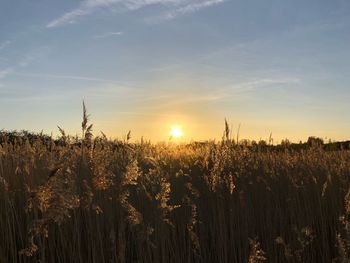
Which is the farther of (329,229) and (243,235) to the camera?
(329,229)

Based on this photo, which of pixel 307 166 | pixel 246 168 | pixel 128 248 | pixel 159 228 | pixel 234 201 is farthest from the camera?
pixel 307 166

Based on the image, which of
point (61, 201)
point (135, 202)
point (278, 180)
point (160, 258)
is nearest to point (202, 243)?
point (160, 258)

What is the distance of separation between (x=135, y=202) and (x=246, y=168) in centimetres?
149

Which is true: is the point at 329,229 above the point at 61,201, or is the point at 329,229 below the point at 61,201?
below

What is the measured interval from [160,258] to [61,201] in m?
1.36

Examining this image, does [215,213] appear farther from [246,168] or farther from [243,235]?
[246,168]

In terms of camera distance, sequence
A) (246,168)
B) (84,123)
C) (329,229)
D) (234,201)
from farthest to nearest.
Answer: (246,168)
(329,229)
(234,201)
(84,123)

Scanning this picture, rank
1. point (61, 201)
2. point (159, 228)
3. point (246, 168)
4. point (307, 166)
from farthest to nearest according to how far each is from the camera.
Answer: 1. point (307, 166)
2. point (246, 168)
3. point (159, 228)
4. point (61, 201)

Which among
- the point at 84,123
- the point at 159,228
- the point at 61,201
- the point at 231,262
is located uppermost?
the point at 84,123

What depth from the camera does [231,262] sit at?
139 inches

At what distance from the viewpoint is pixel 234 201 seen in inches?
154

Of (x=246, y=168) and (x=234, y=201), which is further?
(x=246, y=168)

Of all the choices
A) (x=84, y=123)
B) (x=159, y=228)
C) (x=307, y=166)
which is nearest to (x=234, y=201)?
(x=159, y=228)

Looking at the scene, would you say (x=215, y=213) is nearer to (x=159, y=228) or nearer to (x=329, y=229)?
(x=159, y=228)
